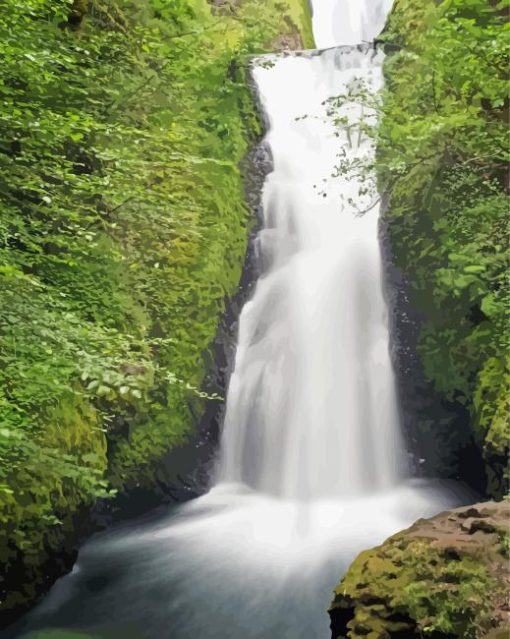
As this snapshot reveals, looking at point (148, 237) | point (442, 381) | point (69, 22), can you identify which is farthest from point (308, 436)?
point (69, 22)

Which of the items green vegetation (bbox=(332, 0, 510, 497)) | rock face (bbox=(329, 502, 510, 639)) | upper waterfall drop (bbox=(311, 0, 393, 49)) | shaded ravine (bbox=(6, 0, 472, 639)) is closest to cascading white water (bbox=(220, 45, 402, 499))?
shaded ravine (bbox=(6, 0, 472, 639))

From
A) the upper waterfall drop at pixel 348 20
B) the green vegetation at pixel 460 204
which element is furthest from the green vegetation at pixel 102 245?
the upper waterfall drop at pixel 348 20

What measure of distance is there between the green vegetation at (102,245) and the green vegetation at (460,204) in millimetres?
2557

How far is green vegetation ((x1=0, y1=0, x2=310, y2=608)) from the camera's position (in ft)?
13.4

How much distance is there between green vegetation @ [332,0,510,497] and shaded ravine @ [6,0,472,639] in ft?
2.54

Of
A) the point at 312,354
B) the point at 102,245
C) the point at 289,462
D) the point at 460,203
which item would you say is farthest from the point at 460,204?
the point at 102,245

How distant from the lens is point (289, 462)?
8.45 meters

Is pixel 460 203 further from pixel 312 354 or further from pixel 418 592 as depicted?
pixel 418 592

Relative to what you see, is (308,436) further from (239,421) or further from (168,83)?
(168,83)

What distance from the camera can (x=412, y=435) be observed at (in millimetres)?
8539

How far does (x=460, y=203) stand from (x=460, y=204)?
0.07m

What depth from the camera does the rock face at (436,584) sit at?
10.3 feet

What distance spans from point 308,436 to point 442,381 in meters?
2.01

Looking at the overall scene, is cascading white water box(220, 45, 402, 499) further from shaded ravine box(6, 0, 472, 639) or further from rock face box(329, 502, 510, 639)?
rock face box(329, 502, 510, 639)
